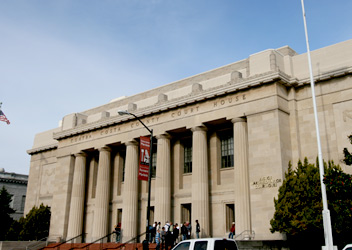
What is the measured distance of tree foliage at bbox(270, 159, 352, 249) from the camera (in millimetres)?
21578

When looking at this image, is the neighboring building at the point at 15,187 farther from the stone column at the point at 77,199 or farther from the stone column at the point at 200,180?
the stone column at the point at 200,180

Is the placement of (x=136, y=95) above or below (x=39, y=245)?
above

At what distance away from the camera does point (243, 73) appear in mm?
32844

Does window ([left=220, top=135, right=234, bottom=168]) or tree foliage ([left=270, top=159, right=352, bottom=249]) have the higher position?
window ([left=220, top=135, right=234, bottom=168])

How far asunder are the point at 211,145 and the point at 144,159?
397 inches

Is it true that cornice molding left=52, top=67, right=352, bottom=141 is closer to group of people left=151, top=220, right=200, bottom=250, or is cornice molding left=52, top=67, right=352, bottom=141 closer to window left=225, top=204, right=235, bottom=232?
window left=225, top=204, right=235, bottom=232

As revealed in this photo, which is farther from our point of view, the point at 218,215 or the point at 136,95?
the point at 136,95

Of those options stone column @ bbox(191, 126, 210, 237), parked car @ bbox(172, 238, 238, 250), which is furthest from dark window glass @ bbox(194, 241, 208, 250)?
stone column @ bbox(191, 126, 210, 237)

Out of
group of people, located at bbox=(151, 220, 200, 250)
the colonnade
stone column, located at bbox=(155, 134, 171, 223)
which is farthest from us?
stone column, located at bbox=(155, 134, 171, 223)

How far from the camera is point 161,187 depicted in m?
33.7

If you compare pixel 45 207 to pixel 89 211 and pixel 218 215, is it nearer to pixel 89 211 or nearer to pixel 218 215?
pixel 89 211

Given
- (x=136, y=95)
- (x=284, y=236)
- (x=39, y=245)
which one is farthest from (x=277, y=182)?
(x=39, y=245)

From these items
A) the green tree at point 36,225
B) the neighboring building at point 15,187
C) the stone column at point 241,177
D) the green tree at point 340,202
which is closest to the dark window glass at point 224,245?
the green tree at point 340,202

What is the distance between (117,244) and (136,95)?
50.2 ft
